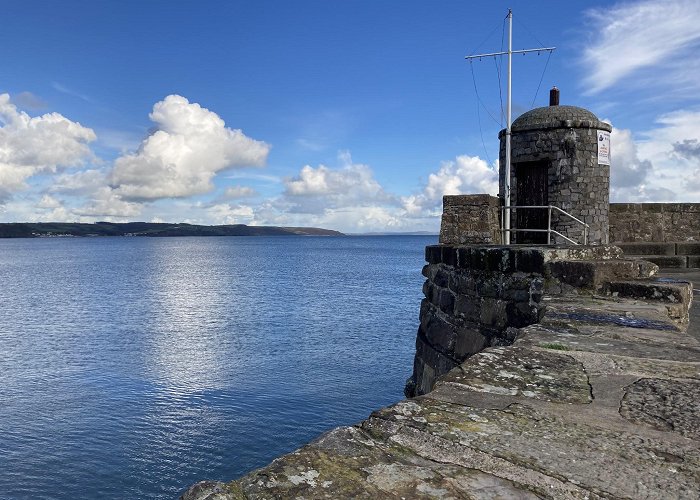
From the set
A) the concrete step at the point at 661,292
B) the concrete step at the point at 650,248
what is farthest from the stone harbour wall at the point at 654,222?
the concrete step at the point at 661,292

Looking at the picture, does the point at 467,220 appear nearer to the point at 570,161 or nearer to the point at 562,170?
the point at 562,170

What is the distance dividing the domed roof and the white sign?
0.19 metres

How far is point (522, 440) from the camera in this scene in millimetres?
2584

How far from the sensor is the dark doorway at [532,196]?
616 inches

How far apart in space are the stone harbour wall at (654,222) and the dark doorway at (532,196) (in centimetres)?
244

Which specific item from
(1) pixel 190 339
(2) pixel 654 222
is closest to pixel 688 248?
(2) pixel 654 222

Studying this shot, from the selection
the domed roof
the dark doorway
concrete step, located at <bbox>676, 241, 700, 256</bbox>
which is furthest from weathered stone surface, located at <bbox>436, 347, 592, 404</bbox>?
concrete step, located at <bbox>676, 241, 700, 256</bbox>

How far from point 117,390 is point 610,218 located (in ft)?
59.9

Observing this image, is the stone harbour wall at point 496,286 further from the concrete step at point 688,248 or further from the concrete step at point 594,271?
the concrete step at point 688,248

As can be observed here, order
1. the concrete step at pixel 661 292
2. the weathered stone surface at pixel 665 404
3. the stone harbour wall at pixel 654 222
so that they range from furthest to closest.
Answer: the stone harbour wall at pixel 654 222 < the concrete step at pixel 661 292 < the weathered stone surface at pixel 665 404

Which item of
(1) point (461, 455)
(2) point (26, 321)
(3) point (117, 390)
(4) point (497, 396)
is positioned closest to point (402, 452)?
(1) point (461, 455)

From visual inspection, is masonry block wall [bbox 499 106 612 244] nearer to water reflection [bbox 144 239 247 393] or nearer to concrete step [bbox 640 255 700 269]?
concrete step [bbox 640 255 700 269]

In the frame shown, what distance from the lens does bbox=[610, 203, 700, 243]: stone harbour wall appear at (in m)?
16.1

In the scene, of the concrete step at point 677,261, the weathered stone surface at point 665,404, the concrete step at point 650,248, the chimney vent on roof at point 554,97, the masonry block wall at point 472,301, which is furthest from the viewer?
the chimney vent on roof at point 554,97
